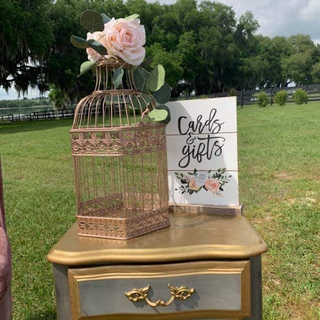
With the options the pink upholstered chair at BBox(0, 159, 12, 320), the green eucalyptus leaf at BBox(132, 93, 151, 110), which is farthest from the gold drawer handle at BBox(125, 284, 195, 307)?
the green eucalyptus leaf at BBox(132, 93, 151, 110)

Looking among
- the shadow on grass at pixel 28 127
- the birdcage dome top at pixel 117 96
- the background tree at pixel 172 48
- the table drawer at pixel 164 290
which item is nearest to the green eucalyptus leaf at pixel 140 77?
the birdcage dome top at pixel 117 96

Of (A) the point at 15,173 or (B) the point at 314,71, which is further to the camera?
(B) the point at 314,71

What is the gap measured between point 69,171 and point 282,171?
317 centimetres

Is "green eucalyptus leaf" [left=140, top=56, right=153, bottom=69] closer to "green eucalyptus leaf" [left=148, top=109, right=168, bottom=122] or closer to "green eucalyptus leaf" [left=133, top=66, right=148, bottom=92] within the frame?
"green eucalyptus leaf" [left=133, top=66, right=148, bottom=92]

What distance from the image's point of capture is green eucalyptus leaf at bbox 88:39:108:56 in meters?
1.28

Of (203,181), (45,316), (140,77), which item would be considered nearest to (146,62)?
(140,77)

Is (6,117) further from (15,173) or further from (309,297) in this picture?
(309,297)

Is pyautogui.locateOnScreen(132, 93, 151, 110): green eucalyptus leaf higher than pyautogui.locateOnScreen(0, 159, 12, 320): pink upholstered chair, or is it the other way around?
pyautogui.locateOnScreen(132, 93, 151, 110): green eucalyptus leaf

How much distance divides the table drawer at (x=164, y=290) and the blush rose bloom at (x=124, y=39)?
2.30 feet

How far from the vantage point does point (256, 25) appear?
3506 centimetres

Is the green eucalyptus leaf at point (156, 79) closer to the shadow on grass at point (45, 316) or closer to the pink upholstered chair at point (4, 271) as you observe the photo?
the pink upholstered chair at point (4, 271)

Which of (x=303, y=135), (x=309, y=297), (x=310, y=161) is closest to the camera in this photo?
(x=309, y=297)

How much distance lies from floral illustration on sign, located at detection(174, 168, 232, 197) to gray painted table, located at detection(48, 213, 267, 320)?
0.35 metres

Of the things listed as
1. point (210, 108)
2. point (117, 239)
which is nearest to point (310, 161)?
point (210, 108)
